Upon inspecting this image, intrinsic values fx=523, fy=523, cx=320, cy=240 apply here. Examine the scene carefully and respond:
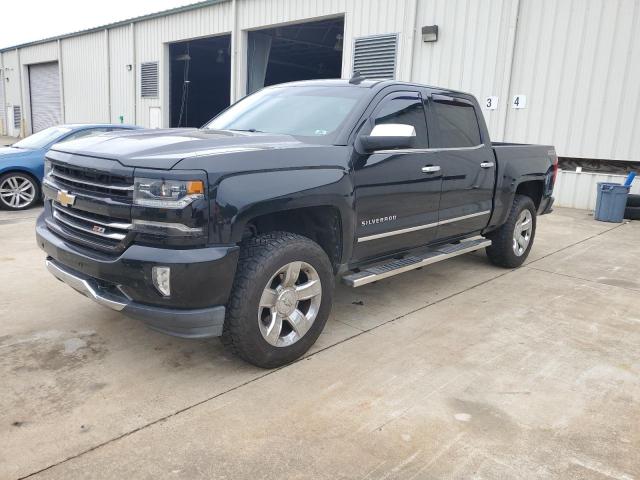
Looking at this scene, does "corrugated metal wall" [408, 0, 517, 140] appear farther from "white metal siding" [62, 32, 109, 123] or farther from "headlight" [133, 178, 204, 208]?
"white metal siding" [62, 32, 109, 123]

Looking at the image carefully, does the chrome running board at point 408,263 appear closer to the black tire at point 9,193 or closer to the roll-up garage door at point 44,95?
the black tire at point 9,193

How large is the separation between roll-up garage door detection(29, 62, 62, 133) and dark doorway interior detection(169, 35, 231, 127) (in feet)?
21.5

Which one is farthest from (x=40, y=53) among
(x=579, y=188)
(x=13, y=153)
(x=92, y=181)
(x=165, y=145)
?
(x=165, y=145)

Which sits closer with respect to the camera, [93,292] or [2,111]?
[93,292]

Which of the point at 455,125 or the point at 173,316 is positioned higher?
the point at 455,125

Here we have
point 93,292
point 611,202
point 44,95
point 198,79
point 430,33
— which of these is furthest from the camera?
point 44,95

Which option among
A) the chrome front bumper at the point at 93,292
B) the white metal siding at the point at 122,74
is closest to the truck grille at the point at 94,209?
the chrome front bumper at the point at 93,292

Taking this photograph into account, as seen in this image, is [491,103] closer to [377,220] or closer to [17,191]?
[377,220]

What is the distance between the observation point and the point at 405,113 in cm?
438

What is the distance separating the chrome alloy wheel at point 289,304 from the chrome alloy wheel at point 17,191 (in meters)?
7.39

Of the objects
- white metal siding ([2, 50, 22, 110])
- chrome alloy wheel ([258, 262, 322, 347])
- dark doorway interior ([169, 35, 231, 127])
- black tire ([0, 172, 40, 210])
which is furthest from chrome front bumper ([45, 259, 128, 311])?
white metal siding ([2, 50, 22, 110])

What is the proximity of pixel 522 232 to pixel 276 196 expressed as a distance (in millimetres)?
4081

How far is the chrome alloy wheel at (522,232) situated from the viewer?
6.04m

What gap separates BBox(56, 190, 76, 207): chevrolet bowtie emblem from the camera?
129 inches
